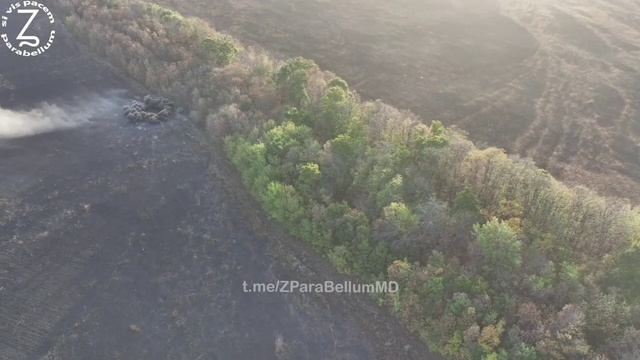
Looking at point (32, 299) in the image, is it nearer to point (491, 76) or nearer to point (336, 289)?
point (336, 289)

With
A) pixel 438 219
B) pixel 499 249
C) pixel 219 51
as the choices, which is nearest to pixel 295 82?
pixel 219 51

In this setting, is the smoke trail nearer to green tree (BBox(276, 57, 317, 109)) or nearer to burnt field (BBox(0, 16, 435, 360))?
burnt field (BBox(0, 16, 435, 360))

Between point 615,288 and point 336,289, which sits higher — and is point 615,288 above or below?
above

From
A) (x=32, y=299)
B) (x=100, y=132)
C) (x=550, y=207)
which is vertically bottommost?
(x=32, y=299)

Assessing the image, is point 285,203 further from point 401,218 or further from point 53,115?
point 53,115

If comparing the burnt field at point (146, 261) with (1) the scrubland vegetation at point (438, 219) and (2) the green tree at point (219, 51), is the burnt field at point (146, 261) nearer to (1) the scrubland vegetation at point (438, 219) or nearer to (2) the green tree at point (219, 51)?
(1) the scrubland vegetation at point (438, 219)

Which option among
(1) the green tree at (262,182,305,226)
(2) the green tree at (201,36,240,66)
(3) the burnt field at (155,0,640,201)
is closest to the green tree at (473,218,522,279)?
(1) the green tree at (262,182,305,226)

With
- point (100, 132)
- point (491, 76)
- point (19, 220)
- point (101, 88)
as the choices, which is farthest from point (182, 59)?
point (491, 76)
